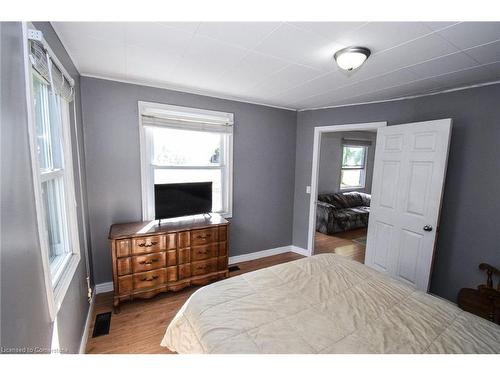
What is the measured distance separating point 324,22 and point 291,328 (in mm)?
1707

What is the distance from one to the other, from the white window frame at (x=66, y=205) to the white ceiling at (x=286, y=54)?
0.48 metres

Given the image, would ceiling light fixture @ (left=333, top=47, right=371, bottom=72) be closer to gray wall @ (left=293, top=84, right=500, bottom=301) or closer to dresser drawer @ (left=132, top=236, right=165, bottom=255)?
gray wall @ (left=293, top=84, right=500, bottom=301)

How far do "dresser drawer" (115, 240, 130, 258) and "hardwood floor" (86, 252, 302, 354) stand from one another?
1.94 feet

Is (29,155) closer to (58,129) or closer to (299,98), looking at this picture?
(58,129)

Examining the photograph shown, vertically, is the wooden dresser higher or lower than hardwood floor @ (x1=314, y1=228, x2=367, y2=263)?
higher

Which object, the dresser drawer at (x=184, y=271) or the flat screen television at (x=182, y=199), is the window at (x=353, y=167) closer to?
the flat screen television at (x=182, y=199)

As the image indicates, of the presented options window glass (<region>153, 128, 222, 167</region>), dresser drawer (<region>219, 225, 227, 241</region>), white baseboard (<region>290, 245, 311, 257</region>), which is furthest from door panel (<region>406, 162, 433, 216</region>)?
window glass (<region>153, 128, 222, 167</region>)

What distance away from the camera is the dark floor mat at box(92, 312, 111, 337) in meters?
1.90

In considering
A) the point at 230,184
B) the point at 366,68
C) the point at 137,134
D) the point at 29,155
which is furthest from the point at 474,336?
the point at 137,134

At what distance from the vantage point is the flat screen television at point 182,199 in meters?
2.44

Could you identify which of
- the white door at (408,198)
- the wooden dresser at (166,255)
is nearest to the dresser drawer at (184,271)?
the wooden dresser at (166,255)

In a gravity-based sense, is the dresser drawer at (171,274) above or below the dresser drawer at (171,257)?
below

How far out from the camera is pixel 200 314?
1278mm
